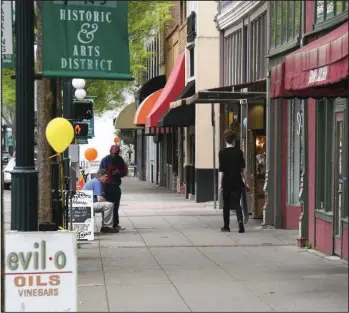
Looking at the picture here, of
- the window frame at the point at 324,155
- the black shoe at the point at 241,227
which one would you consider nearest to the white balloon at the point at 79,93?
the black shoe at the point at 241,227

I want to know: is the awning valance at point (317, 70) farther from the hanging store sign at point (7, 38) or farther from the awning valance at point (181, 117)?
the awning valance at point (181, 117)

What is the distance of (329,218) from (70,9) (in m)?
6.63

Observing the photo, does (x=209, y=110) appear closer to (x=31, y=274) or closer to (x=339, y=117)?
(x=339, y=117)

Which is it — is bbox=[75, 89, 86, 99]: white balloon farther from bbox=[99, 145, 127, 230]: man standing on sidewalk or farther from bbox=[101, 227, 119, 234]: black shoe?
bbox=[101, 227, 119, 234]: black shoe

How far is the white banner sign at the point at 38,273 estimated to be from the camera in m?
6.10

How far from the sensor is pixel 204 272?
10.1 m

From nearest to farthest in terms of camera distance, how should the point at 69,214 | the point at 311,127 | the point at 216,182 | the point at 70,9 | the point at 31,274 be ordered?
the point at 70,9 → the point at 31,274 → the point at 311,127 → the point at 69,214 → the point at 216,182

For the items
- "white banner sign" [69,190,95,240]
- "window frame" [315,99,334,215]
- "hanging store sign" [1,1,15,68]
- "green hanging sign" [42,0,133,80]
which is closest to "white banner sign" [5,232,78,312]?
"green hanging sign" [42,0,133,80]

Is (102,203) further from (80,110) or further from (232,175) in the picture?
(232,175)

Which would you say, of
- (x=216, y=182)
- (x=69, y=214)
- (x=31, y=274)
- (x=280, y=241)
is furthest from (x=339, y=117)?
(x=216, y=182)

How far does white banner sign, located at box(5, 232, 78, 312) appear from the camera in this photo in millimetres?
6102

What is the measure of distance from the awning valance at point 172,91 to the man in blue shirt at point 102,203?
39.2 ft

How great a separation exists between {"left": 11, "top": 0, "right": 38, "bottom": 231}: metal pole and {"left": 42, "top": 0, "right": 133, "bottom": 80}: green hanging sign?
2.25 ft

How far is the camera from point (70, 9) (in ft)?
18.0
